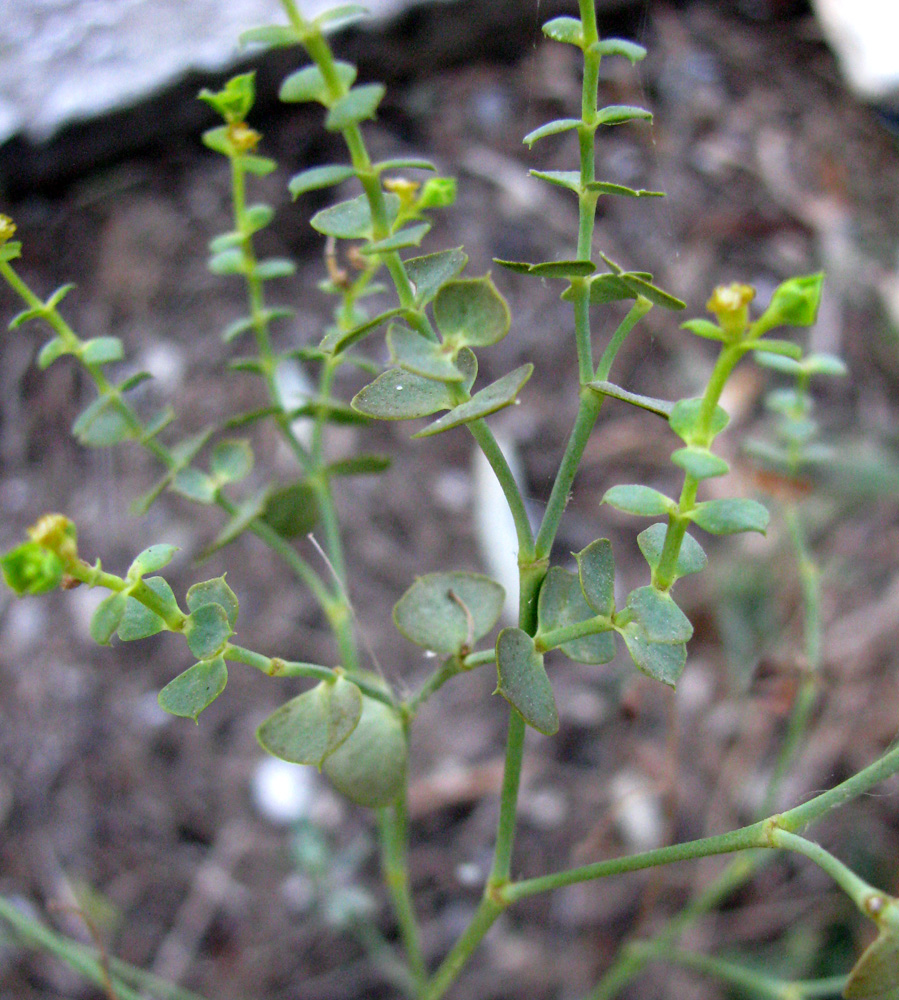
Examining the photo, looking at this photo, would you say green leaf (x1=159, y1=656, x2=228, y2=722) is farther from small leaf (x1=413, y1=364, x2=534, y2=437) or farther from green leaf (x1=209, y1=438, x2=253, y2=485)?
green leaf (x1=209, y1=438, x2=253, y2=485)

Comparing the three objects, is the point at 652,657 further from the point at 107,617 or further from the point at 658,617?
the point at 107,617

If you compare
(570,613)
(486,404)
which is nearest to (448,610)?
(570,613)

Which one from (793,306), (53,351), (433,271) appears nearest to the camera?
(793,306)

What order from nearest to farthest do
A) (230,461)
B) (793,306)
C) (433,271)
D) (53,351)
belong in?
(793,306) → (433,271) → (53,351) → (230,461)

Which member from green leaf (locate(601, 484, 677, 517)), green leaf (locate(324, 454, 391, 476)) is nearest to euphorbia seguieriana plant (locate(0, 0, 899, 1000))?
green leaf (locate(601, 484, 677, 517))

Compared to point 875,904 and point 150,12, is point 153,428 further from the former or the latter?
point 150,12

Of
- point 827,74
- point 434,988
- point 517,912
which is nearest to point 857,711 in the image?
point 517,912
